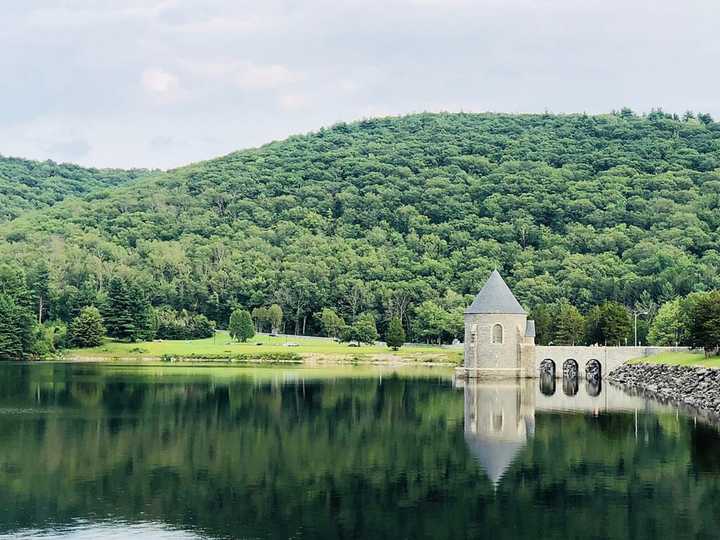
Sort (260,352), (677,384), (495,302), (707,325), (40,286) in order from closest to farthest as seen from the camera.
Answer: (677,384) → (707,325) → (495,302) → (260,352) → (40,286)

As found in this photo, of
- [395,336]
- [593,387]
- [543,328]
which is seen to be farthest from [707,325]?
[395,336]

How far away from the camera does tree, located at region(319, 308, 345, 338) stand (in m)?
109

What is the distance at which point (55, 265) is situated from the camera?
12144cm

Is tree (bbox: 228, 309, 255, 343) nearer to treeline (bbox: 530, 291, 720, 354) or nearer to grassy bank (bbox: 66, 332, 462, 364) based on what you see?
grassy bank (bbox: 66, 332, 462, 364)

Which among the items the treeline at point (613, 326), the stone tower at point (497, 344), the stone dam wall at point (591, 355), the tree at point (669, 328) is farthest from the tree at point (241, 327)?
the tree at point (669, 328)

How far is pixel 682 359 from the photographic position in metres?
62.1

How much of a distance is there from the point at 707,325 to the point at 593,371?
25.6m

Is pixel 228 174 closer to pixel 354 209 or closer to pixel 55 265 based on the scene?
pixel 354 209

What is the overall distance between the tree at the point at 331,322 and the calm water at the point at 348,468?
58738 mm

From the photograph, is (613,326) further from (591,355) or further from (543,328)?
(591,355)

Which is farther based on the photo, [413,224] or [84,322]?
[413,224]

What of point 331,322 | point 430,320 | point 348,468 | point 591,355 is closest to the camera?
point 348,468

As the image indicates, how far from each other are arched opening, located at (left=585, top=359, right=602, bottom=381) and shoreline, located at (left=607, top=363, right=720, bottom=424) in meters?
4.05

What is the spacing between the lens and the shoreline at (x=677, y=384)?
46219 millimetres
